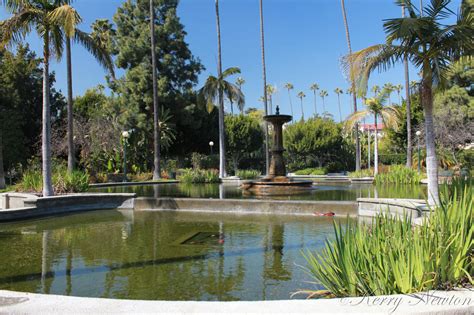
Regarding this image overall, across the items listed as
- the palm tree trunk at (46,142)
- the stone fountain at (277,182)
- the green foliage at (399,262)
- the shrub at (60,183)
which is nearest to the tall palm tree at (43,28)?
the palm tree trunk at (46,142)

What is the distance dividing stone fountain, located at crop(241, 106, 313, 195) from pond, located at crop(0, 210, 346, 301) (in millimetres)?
7191

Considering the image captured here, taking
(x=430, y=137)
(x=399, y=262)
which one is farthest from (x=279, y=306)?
(x=430, y=137)

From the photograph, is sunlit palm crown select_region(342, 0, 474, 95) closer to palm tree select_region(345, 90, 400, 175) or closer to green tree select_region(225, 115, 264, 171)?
palm tree select_region(345, 90, 400, 175)

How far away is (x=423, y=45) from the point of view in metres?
8.78

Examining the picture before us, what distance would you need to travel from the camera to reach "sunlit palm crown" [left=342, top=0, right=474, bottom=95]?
830 cm

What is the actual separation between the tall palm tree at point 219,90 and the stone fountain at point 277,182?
36.3 feet

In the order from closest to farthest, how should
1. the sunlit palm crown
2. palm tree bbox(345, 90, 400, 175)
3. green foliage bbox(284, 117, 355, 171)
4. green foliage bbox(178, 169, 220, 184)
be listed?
1. the sunlit palm crown
2. green foliage bbox(178, 169, 220, 184)
3. palm tree bbox(345, 90, 400, 175)
4. green foliage bbox(284, 117, 355, 171)

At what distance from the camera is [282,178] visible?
62.0 ft

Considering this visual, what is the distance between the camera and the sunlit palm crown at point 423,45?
27.2 feet

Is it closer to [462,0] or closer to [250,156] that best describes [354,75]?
[462,0]

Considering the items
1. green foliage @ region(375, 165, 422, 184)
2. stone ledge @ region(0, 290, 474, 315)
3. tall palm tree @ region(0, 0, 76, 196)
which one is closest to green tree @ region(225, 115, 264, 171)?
green foliage @ region(375, 165, 422, 184)

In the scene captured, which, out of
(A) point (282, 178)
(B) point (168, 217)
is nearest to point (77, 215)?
(B) point (168, 217)

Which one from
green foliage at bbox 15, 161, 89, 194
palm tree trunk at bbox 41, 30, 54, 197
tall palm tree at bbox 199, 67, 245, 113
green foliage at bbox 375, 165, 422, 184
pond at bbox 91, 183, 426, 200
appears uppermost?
tall palm tree at bbox 199, 67, 245, 113

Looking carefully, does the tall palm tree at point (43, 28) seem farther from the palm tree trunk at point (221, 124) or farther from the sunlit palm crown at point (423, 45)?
the palm tree trunk at point (221, 124)
